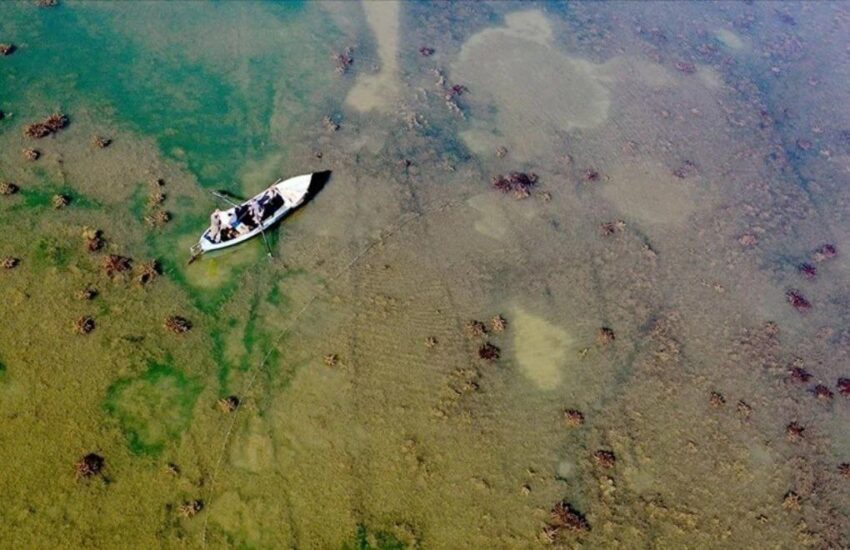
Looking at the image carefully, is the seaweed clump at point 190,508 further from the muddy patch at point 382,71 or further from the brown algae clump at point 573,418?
the muddy patch at point 382,71

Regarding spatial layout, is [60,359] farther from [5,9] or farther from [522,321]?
[5,9]

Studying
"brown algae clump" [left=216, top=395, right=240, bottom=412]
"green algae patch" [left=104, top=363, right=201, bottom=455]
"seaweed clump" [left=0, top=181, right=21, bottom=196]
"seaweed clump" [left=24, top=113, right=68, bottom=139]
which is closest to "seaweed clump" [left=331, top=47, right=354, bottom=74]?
"seaweed clump" [left=24, top=113, right=68, bottom=139]

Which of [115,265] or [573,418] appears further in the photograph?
[115,265]

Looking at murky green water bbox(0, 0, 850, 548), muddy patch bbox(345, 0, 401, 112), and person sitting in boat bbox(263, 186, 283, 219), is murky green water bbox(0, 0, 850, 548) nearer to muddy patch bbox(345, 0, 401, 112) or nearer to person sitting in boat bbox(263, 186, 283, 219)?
muddy patch bbox(345, 0, 401, 112)

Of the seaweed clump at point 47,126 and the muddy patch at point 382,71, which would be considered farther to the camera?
the muddy patch at point 382,71

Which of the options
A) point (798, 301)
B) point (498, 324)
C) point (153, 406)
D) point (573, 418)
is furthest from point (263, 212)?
point (798, 301)

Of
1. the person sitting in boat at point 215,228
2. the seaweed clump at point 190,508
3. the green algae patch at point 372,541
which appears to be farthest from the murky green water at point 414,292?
the person sitting in boat at point 215,228

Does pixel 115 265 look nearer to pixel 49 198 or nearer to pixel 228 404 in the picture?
pixel 49 198
